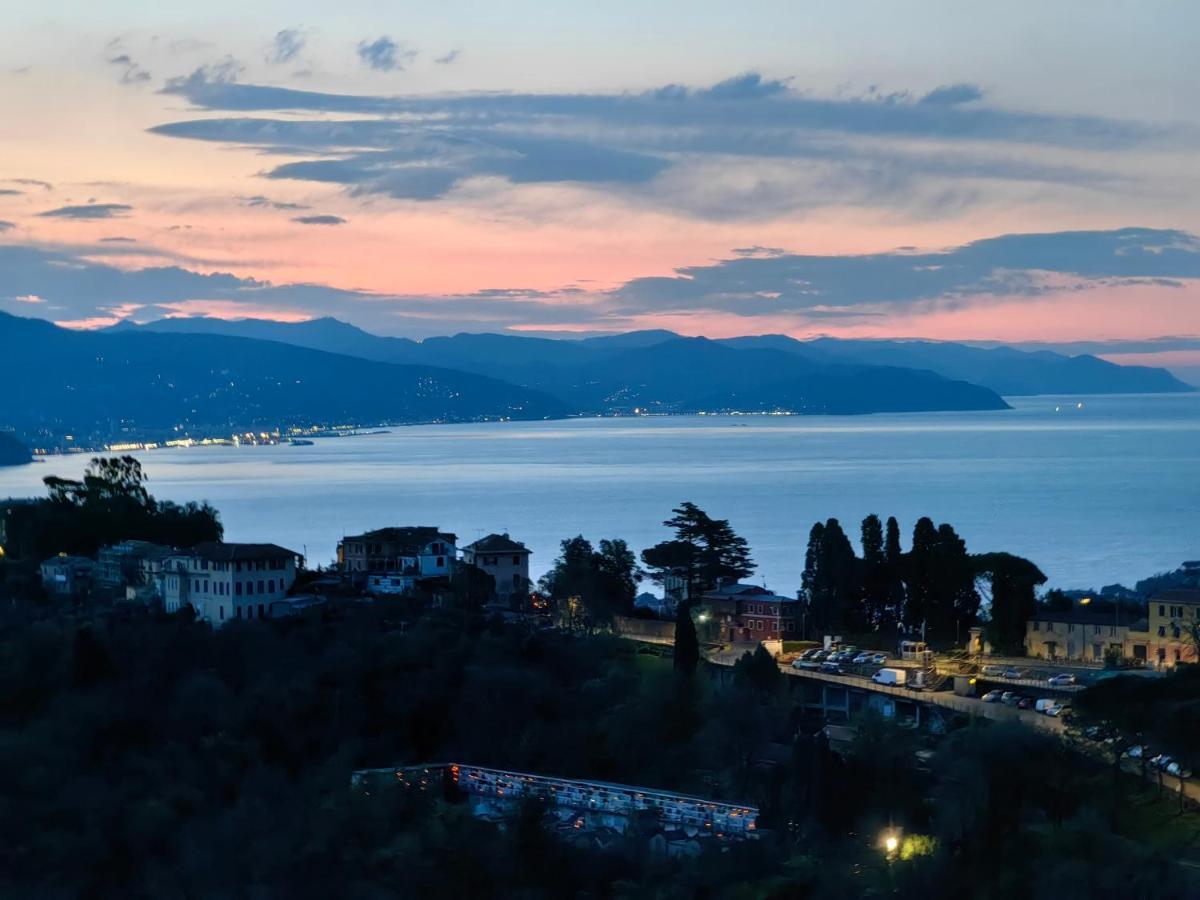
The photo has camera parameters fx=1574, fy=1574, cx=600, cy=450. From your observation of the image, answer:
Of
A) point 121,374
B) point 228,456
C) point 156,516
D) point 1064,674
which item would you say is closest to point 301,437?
point 228,456

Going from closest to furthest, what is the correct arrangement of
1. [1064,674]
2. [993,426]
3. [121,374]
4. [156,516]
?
[1064,674] → [156,516] → [993,426] → [121,374]

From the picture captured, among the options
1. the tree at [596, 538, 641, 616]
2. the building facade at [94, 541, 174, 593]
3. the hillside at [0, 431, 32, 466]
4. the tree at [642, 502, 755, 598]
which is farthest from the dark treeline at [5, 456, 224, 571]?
the hillside at [0, 431, 32, 466]

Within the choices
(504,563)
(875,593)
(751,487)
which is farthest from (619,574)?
(751,487)

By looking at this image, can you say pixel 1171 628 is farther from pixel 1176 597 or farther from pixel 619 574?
pixel 619 574

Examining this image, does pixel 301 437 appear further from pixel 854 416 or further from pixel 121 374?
pixel 854 416

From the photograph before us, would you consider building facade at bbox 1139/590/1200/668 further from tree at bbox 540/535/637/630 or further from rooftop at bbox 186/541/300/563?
rooftop at bbox 186/541/300/563

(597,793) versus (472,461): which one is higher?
(472,461)
